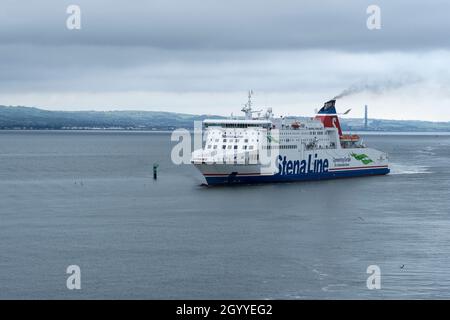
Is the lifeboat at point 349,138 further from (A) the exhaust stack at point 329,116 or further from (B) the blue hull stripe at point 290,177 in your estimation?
(B) the blue hull stripe at point 290,177

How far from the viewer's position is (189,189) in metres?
69.9

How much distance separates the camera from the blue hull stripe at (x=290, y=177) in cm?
6832

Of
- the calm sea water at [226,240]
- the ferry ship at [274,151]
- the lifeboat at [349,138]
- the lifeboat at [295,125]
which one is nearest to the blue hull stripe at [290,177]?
the ferry ship at [274,151]

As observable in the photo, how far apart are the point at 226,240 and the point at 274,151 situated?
28.7m

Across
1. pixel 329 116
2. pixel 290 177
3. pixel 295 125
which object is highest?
pixel 329 116

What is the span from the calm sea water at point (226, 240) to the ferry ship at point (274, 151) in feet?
5.12

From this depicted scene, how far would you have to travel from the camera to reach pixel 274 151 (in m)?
70.3

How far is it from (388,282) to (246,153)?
115ft

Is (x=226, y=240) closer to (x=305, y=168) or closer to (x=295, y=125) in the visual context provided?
(x=305, y=168)

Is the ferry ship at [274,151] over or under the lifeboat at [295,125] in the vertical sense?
under

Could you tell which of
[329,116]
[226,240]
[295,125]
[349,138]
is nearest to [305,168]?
[295,125]
